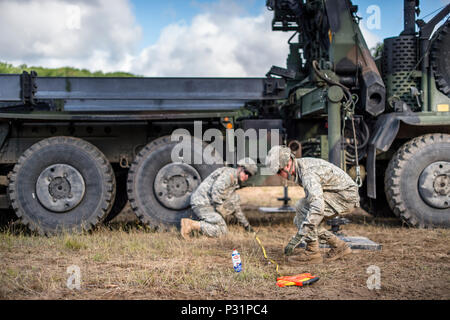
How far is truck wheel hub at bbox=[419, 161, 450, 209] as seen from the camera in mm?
7344

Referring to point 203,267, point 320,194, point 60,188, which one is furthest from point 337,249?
point 60,188

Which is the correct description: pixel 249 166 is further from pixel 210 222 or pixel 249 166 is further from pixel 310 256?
pixel 310 256

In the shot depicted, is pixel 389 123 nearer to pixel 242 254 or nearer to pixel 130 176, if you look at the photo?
pixel 242 254

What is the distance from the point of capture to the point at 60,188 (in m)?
7.34

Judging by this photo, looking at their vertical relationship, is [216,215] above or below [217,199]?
below

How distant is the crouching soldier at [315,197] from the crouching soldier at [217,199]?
4.56 ft

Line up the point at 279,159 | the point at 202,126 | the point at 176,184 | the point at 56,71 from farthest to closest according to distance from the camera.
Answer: the point at 56,71 → the point at 202,126 → the point at 176,184 → the point at 279,159

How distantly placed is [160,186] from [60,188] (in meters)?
1.51

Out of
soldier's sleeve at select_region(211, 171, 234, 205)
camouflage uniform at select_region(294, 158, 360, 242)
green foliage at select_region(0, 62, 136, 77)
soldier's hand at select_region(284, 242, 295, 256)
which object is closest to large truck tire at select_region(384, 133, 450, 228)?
camouflage uniform at select_region(294, 158, 360, 242)

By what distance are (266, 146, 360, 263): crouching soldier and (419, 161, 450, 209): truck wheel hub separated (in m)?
2.17

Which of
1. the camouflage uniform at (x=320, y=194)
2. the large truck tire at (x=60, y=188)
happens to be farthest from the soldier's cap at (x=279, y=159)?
the large truck tire at (x=60, y=188)

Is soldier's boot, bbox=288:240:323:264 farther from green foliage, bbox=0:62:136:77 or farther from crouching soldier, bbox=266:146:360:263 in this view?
green foliage, bbox=0:62:136:77
